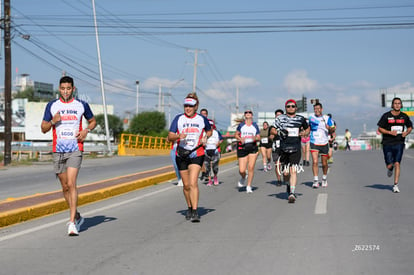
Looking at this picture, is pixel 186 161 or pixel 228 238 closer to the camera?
pixel 228 238

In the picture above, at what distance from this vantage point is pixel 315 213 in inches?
358

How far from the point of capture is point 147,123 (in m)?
99.8

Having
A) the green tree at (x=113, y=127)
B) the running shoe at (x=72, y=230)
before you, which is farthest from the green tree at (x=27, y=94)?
the running shoe at (x=72, y=230)

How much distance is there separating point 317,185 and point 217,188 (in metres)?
2.39

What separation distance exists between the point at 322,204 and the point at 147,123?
90397 mm

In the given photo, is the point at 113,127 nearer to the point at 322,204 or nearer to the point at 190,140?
the point at 322,204

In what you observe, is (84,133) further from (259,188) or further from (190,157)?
(259,188)

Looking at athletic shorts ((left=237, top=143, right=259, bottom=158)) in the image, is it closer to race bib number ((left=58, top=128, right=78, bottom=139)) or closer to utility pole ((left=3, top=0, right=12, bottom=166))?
race bib number ((left=58, top=128, right=78, bottom=139))

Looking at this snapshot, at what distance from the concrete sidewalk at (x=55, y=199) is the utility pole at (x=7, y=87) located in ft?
40.7

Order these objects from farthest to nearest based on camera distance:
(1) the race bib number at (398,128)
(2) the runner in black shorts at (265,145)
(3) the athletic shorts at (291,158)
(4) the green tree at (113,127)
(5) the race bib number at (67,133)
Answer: (4) the green tree at (113,127), (2) the runner in black shorts at (265,145), (1) the race bib number at (398,128), (3) the athletic shorts at (291,158), (5) the race bib number at (67,133)

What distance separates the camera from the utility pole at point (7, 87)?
2589cm

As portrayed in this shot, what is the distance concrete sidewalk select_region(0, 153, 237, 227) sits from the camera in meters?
8.90

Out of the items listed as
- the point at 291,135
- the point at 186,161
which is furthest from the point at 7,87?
the point at 186,161

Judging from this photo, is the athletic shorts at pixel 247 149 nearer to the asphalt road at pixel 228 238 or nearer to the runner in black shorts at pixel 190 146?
the asphalt road at pixel 228 238
